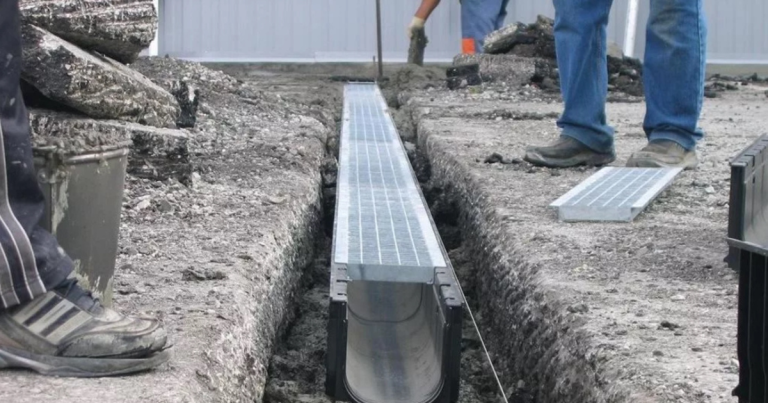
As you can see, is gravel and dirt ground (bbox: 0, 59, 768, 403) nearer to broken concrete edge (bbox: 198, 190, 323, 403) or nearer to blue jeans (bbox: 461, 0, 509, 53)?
broken concrete edge (bbox: 198, 190, 323, 403)

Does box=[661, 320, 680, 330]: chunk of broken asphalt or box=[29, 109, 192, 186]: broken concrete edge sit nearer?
box=[661, 320, 680, 330]: chunk of broken asphalt

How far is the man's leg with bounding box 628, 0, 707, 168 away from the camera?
3885 millimetres

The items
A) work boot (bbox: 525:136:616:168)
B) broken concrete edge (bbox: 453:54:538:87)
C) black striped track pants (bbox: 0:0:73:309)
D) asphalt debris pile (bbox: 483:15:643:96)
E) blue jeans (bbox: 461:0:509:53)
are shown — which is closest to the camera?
black striped track pants (bbox: 0:0:73:309)

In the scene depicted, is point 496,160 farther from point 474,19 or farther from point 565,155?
point 474,19

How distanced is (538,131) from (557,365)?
136 inches

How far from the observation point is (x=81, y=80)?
3172 millimetres

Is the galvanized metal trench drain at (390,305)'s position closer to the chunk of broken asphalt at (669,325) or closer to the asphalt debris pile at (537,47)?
the chunk of broken asphalt at (669,325)

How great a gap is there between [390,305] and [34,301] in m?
1.55

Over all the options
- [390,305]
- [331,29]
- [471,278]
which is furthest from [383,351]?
[331,29]

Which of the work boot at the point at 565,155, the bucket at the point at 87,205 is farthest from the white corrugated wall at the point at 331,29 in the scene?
the bucket at the point at 87,205

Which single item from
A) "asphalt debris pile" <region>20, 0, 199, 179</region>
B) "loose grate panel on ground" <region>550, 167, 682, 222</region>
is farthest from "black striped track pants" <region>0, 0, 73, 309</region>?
"loose grate panel on ground" <region>550, 167, 682, 222</region>

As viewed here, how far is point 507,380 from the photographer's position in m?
2.76

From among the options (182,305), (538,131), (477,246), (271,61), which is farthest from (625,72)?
(182,305)

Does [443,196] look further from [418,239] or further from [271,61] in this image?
[271,61]
